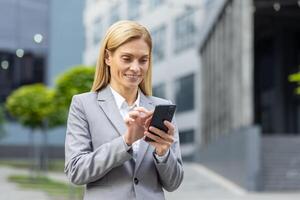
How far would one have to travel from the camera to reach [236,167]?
2409 cm

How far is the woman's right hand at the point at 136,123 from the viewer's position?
2.19 metres

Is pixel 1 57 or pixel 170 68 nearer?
pixel 1 57

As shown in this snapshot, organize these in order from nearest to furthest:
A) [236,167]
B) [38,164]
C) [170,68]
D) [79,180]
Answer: [79,180], [236,167], [38,164], [170,68]

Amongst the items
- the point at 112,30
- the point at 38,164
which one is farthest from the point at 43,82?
the point at 112,30

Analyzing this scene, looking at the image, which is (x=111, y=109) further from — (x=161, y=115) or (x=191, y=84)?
(x=191, y=84)

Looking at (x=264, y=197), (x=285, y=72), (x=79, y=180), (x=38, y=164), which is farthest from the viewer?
(x=285, y=72)

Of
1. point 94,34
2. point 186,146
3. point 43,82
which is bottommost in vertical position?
point 186,146

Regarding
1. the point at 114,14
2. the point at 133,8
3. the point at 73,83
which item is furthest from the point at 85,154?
the point at 133,8

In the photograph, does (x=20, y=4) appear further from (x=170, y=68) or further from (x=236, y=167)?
(x=236, y=167)

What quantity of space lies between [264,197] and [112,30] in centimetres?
1811

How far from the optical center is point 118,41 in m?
2.38

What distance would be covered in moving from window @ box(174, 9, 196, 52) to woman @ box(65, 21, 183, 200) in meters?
39.2

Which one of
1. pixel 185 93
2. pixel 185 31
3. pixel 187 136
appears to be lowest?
pixel 187 136

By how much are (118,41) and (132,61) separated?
0.27 feet
